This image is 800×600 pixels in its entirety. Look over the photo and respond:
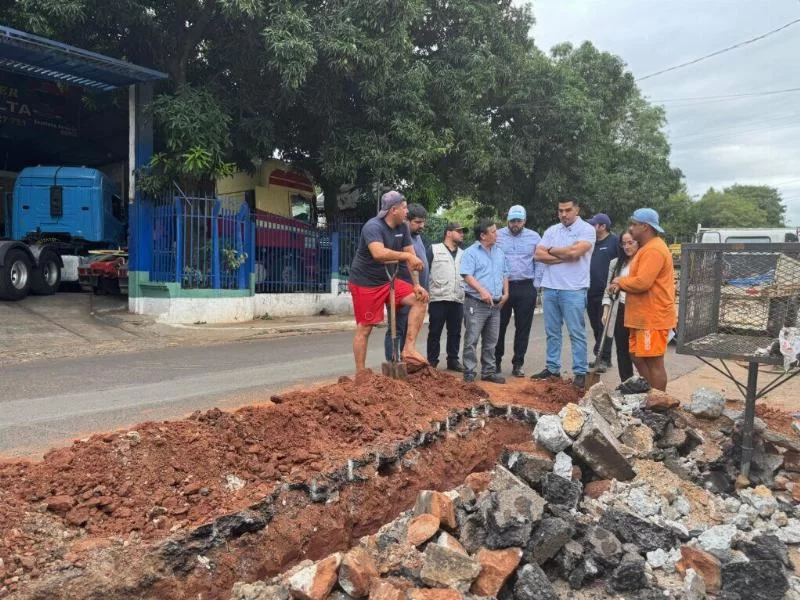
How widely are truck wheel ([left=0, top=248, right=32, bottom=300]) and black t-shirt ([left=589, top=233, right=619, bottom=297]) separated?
33.8 ft

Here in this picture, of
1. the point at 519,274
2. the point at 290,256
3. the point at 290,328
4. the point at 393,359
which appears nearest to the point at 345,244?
the point at 290,256

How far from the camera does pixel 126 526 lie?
291 cm

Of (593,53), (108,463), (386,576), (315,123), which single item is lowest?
(386,576)

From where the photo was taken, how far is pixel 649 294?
5074mm

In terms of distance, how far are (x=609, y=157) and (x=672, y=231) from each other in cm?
2313

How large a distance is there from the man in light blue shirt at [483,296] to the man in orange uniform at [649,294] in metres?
1.39

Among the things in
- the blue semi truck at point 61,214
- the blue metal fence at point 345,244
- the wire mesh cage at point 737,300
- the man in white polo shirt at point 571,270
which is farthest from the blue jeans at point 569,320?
the blue semi truck at point 61,214

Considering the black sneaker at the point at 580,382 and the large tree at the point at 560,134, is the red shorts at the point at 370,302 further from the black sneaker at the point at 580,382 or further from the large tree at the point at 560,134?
the large tree at the point at 560,134

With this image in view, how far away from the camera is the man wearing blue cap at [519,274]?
6.75 m

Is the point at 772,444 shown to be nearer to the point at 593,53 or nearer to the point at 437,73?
the point at 437,73

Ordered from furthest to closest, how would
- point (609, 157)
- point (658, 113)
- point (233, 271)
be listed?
point (658, 113), point (609, 157), point (233, 271)

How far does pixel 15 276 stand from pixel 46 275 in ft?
2.73

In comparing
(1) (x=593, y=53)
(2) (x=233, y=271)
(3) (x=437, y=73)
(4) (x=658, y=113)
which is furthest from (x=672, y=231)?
(2) (x=233, y=271)

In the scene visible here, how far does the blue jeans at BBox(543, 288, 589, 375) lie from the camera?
5.91 metres
